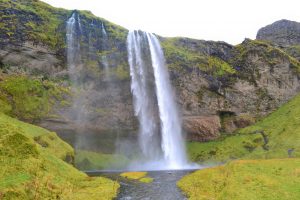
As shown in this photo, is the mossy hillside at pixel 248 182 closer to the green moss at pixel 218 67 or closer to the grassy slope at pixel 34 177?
the grassy slope at pixel 34 177

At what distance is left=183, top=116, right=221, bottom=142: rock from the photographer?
113 m

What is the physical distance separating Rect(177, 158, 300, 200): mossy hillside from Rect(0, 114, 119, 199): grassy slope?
1200 cm

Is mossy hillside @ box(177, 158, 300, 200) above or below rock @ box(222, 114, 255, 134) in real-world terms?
below

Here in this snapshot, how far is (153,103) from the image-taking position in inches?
4210

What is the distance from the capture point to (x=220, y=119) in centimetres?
11831

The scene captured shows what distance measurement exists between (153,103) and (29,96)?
38.4 m

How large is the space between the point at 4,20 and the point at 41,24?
39.6ft

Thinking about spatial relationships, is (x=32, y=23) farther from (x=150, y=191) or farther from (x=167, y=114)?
(x=150, y=191)

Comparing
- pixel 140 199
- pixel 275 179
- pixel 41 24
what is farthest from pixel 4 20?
pixel 275 179

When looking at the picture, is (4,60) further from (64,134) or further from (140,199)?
(140,199)

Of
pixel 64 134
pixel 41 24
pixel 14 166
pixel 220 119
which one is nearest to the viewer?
pixel 14 166

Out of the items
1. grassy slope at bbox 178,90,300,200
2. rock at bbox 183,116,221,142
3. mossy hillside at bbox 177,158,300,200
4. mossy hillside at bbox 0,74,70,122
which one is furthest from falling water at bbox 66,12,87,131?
mossy hillside at bbox 177,158,300,200

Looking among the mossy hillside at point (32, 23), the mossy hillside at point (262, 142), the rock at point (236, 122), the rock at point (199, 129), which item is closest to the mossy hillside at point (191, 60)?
the rock at point (236, 122)

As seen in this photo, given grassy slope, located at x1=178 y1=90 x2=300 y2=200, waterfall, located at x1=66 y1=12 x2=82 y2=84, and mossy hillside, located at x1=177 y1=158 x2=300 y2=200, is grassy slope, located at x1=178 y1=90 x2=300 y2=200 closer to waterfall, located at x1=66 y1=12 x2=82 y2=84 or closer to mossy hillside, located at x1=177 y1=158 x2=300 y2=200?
mossy hillside, located at x1=177 y1=158 x2=300 y2=200
